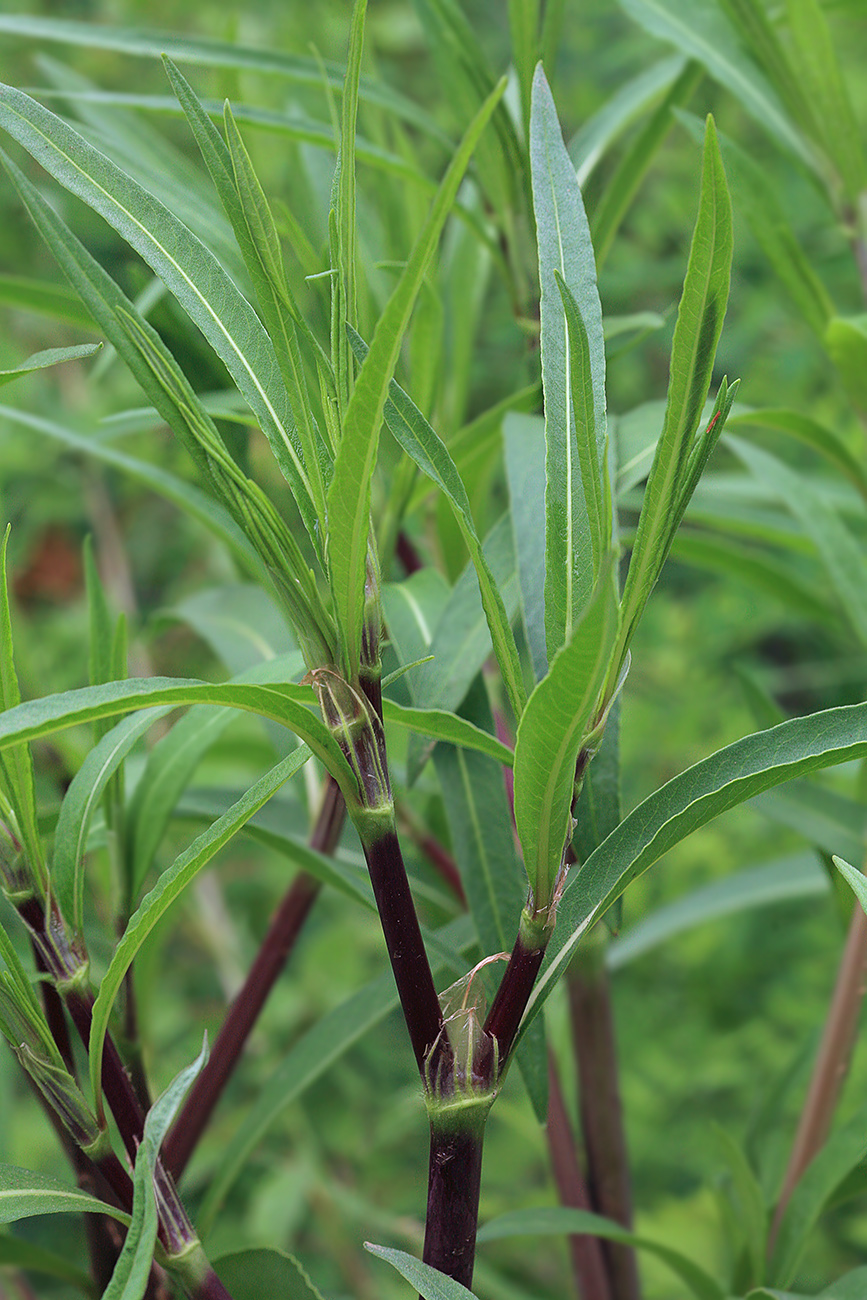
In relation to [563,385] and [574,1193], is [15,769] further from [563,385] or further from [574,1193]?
[574,1193]

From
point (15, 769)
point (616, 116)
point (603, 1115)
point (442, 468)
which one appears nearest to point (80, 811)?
point (15, 769)

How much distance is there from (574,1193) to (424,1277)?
230 millimetres

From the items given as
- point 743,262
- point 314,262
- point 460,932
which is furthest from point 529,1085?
point 743,262

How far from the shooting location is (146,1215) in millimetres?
213

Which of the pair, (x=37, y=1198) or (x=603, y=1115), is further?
(x=603, y=1115)

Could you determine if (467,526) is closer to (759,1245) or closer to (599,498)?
(599,498)

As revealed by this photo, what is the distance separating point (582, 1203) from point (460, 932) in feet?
0.46

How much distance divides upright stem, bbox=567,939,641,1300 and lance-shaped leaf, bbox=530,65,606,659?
21cm

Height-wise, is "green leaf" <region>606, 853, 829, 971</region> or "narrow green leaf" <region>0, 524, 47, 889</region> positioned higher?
"green leaf" <region>606, 853, 829, 971</region>

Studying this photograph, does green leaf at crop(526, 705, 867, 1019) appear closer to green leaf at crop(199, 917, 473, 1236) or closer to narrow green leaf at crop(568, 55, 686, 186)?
green leaf at crop(199, 917, 473, 1236)

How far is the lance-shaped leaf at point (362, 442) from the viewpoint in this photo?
0.64 ft

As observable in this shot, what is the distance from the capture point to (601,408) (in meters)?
0.24

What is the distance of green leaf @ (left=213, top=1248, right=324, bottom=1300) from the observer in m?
0.28

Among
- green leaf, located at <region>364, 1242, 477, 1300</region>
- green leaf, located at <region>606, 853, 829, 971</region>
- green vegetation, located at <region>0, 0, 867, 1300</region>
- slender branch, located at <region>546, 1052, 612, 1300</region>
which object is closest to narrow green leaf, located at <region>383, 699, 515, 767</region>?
green vegetation, located at <region>0, 0, 867, 1300</region>
